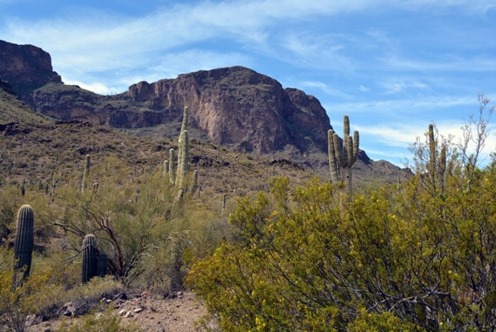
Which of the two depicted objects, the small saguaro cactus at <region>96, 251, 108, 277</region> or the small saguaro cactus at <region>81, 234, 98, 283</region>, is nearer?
the small saguaro cactus at <region>81, 234, 98, 283</region>

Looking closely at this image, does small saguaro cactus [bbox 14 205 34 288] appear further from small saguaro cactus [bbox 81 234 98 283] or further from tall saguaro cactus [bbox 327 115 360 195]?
tall saguaro cactus [bbox 327 115 360 195]

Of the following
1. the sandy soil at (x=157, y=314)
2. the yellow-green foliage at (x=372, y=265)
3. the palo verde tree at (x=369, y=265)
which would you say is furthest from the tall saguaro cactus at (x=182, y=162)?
the yellow-green foliage at (x=372, y=265)

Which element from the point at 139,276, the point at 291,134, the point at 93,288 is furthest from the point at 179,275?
the point at 291,134

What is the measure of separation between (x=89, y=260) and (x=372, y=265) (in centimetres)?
918

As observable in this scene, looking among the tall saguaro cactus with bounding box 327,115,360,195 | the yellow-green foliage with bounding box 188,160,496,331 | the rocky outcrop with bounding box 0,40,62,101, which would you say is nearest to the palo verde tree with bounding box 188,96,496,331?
the yellow-green foliage with bounding box 188,160,496,331

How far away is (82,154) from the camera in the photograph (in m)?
45.7

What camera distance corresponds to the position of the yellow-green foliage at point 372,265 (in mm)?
4219

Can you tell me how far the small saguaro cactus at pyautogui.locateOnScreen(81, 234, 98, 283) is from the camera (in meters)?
12.2

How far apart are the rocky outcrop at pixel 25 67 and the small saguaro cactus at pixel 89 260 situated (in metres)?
95.6

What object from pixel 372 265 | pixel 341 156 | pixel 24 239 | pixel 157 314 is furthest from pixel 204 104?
pixel 372 265

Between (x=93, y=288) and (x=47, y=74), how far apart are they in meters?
105

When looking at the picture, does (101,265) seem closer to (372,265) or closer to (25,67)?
(372,265)

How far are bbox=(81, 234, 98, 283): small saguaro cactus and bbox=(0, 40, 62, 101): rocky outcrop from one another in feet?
314

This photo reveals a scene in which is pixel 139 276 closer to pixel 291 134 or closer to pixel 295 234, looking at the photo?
pixel 295 234
